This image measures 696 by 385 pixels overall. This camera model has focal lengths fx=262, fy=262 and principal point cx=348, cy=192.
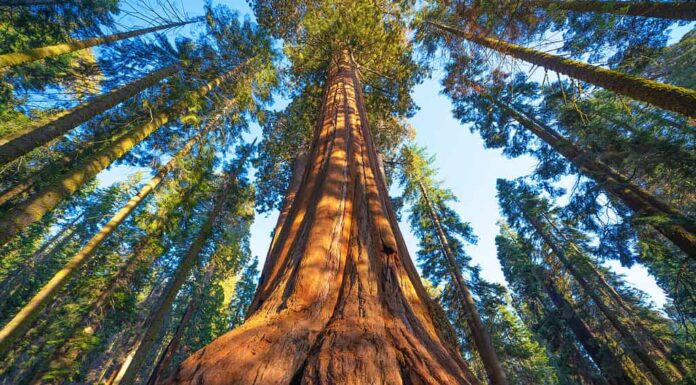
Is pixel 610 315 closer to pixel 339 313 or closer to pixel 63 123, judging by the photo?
pixel 339 313

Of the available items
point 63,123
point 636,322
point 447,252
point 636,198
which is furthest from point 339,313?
point 636,322

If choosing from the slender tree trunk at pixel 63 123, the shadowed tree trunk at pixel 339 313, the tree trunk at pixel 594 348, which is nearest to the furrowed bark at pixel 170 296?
the slender tree trunk at pixel 63 123

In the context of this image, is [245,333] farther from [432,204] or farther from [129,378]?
[432,204]

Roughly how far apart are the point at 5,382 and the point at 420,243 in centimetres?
3272

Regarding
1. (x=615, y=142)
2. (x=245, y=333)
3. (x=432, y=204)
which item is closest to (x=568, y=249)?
(x=432, y=204)

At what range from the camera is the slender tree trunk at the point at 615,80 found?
3.24 m

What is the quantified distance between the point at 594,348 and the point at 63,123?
56.7 feet

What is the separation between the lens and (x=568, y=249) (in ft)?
47.3

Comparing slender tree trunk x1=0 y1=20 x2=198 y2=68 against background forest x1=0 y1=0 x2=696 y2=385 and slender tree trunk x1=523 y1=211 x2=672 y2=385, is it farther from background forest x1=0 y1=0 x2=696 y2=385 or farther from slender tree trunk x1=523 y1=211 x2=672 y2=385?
slender tree trunk x1=523 y1=211 x2=672 y2=385

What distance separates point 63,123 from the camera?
4.31 m

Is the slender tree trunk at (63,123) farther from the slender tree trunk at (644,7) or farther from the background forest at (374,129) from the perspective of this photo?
the slender tree trunk at (644,7)

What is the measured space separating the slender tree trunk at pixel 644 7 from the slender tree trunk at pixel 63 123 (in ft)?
27.6

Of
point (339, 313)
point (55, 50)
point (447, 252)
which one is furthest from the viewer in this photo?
point (447, 252)

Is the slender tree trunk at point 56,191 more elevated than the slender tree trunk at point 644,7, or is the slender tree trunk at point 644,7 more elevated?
the slender tree trunk at point 644,7
